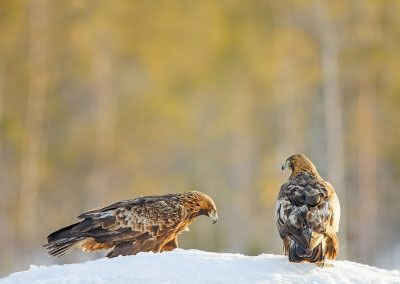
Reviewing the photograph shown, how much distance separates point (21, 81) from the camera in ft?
79.8

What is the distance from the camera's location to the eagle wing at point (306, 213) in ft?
24.6

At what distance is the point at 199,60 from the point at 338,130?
8233 millimetres

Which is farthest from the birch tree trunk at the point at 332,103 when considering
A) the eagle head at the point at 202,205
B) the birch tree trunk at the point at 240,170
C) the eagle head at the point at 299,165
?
the eagle head at the point at 299,165

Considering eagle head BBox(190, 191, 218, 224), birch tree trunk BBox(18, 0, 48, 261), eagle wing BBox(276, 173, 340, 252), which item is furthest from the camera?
birch tree trunk BBox(18, 0, 48, 261)

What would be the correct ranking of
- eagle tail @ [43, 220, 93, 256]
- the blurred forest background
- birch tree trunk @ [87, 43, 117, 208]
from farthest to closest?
birch tree trunk @ [87, 43, 117, 208] < the blurred forest background < eagle tail @ [43, 220, 93, 256]

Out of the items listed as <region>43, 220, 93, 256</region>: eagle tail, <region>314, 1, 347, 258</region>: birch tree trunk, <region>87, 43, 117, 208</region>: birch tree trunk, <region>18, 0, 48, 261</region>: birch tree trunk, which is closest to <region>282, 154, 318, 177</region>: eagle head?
<region>43, 220, 93, 256</region>: eagle tail

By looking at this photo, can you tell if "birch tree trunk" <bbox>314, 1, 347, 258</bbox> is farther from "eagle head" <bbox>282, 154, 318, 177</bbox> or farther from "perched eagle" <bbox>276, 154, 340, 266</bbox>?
"perched eagle" <bbox>276, 154, 340, 266</bbox>

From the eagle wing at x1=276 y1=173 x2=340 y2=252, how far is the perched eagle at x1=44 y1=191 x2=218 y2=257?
2044 millimetres

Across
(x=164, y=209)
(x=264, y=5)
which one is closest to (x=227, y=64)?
(x=264, y=5)

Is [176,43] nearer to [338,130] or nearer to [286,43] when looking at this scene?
[286,43]

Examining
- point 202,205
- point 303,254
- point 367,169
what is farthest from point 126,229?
point 367,169

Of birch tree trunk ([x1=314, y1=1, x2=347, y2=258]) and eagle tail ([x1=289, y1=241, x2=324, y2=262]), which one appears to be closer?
eagle tail ([x1=289, y1=241, x2=324, y2=262])

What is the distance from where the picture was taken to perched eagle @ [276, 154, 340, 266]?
745 centimetres

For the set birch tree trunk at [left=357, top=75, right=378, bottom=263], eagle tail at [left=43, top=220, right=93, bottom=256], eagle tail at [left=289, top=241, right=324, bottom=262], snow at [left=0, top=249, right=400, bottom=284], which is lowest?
snow at [left=0, top=249, right=400, bottom=284]
